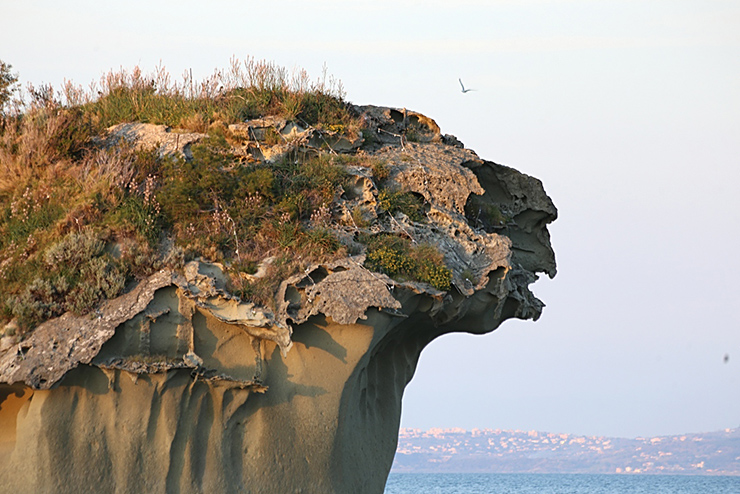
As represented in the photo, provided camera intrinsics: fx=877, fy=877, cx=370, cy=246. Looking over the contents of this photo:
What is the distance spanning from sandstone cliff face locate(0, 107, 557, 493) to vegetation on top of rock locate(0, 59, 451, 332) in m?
0.35

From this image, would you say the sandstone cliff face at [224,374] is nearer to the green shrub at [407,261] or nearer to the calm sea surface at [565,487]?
the green shrub at [407,261]

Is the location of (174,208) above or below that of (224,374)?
above

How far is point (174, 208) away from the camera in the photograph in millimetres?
16062

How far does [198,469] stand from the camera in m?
14.6

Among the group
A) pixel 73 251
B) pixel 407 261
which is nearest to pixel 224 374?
pixel 73 251

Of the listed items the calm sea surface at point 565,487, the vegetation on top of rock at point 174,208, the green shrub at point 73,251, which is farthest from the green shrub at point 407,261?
the calm sea surface at point 565,487

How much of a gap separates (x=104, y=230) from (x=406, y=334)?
21.9 ft

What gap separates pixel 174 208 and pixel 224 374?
134 inches

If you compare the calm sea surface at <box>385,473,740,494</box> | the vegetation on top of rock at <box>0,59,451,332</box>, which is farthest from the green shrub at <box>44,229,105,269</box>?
the calm sea surface at <box>385,473,740,494</box>

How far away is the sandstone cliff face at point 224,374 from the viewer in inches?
540

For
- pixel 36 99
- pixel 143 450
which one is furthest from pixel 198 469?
pixel 36 99

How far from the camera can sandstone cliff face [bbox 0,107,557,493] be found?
1372 centimetres

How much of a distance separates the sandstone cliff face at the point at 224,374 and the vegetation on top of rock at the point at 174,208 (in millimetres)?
352

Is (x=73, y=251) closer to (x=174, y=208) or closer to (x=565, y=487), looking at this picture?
(x=174, y=208)
